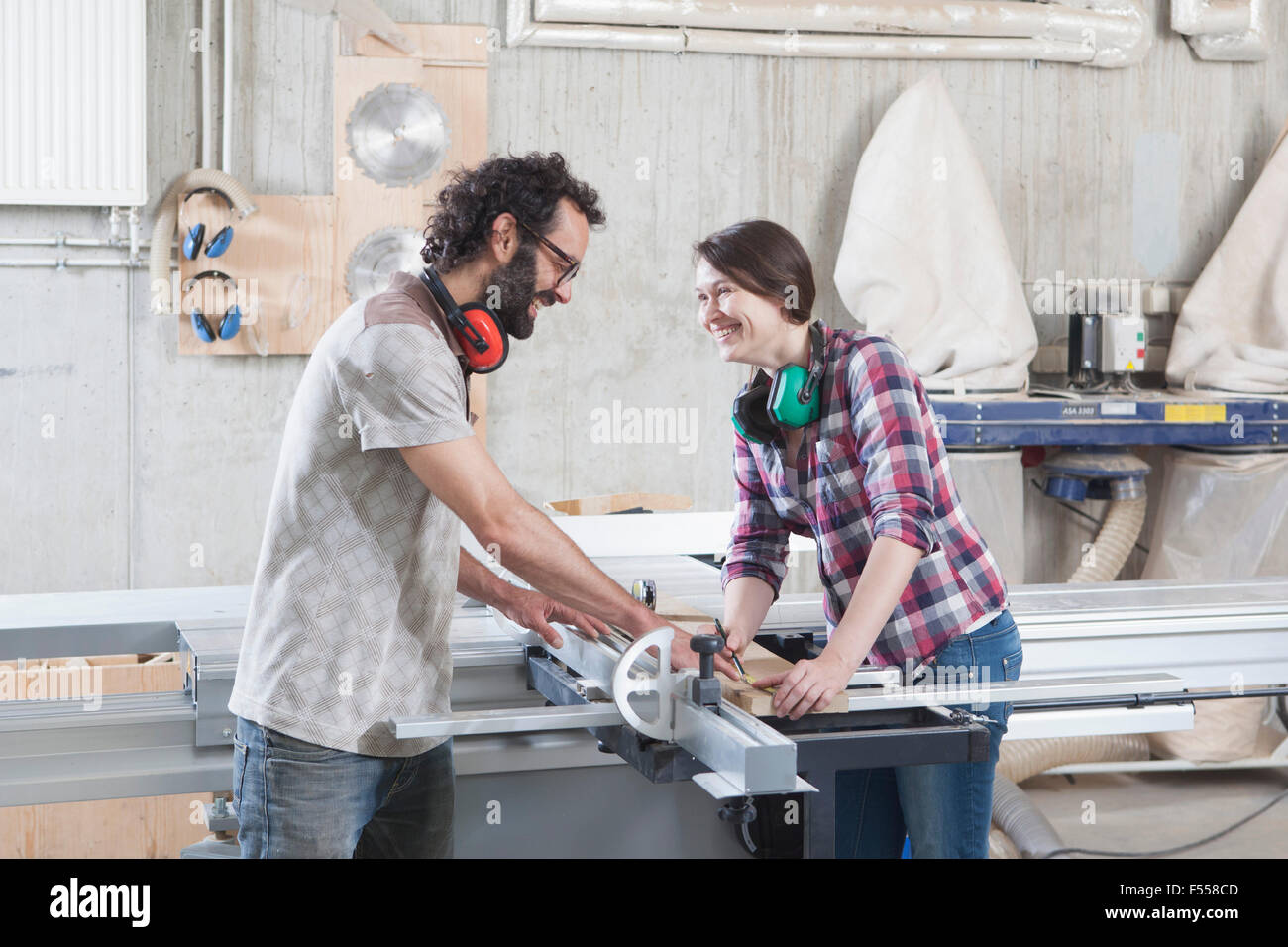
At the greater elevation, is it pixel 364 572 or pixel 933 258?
pixel 933 258

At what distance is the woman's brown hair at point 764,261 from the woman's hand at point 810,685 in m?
0.48

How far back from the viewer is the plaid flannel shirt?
1.56 meters

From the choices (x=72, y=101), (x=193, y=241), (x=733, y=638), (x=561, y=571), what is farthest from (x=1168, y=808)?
(x=72, y=101)

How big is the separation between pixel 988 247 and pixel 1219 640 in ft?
8.16

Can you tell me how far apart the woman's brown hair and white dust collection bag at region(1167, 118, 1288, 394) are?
3.37 m

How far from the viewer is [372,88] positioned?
4.18 metres

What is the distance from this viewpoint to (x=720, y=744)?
1.34 metres

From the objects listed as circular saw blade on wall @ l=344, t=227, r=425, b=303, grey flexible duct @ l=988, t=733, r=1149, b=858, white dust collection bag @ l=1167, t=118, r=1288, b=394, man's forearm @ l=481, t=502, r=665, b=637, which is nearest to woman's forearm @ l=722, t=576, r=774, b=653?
man's forearm @ l=481, t=502, r=665, b=637

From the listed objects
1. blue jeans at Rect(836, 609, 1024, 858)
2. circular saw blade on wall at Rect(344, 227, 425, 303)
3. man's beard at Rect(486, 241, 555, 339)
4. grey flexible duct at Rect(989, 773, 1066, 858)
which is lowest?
grey flexible duct at Rect(989, 773, 1066, 858)

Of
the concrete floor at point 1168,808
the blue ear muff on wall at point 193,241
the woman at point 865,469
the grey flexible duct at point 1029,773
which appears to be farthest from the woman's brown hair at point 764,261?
the blue ear muff on wall at point 193,241

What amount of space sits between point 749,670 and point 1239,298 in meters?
3.75

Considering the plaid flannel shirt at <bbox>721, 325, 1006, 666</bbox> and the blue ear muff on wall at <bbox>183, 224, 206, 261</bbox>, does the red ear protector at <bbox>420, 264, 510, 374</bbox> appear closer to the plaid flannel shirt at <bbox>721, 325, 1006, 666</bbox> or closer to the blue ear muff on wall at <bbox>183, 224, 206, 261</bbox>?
the plaid flannel shirt at <bbox>721, 325, 1006, 666</bbox>

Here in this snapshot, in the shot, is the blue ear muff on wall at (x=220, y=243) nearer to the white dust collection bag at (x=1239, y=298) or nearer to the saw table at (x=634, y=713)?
the saw table at (x=634, y=713)

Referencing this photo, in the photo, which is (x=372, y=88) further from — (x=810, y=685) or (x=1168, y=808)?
(x=1168, y=808)
